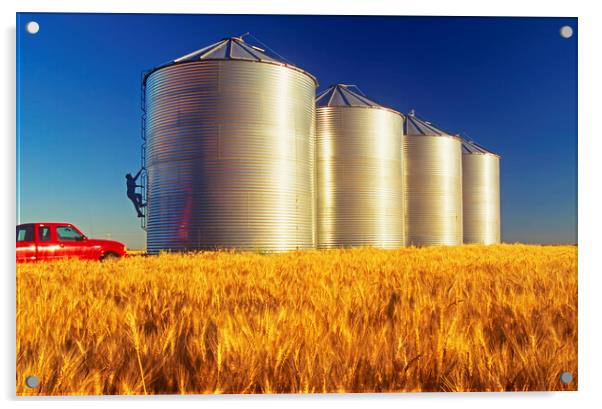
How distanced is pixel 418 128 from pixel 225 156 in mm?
13836

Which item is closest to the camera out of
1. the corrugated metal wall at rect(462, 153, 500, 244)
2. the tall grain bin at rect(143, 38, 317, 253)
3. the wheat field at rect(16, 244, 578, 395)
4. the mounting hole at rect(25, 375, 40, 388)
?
the wheat field at rect(16, 244, 578, 395)

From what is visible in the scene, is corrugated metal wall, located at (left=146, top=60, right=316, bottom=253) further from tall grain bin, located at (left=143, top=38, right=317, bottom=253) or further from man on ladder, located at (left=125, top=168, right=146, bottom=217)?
man on ladder, located at (left=125, top=168, right=146, bottom=217)

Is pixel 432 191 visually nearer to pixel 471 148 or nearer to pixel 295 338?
pixel 471 148

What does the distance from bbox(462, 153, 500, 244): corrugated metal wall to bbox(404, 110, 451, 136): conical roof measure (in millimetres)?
2885

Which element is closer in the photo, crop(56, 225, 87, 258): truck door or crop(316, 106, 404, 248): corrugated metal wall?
crop(56, 225, 87, 258): truck door

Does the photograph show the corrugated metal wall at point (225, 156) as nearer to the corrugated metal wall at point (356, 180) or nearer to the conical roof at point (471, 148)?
the corrugated metal wall at point (356, 180)

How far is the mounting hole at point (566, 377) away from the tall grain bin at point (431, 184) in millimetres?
18405

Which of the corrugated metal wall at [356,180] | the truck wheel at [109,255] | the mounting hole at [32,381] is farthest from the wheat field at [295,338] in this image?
the corrugated metal wall at [356,180]

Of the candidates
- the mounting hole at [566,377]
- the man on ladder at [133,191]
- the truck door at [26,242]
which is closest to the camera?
the mounting hole at [566,377]

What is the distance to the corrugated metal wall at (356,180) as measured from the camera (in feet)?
58.8

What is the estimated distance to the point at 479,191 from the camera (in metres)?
26.5

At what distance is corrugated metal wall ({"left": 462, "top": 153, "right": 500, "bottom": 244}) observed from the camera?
24.4 meters

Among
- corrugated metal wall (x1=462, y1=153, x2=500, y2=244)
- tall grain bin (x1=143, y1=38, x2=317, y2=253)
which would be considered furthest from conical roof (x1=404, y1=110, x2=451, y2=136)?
tall grain bin (x1=143, y1=38, x2=317, y2=253)

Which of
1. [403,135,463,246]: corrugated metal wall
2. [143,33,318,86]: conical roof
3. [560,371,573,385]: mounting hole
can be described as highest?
[143,33,318,86]: conical roof
